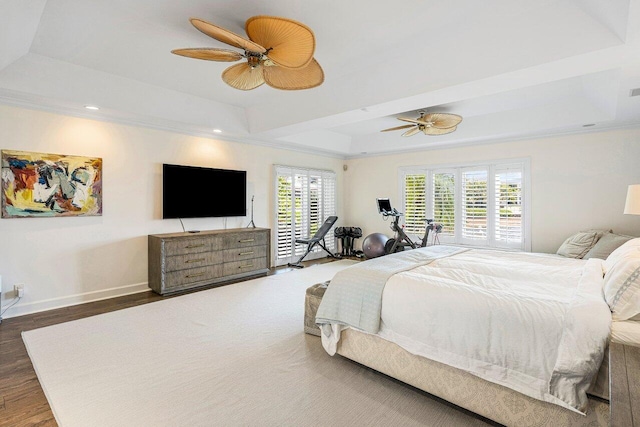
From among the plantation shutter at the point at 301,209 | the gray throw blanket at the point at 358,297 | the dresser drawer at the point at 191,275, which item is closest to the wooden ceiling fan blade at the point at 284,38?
the gray throw blanket at the point at 358,297

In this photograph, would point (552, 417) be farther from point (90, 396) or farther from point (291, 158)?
point (291, 158)

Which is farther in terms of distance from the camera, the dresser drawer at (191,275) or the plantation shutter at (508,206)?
the plantation shutter at (508,206)

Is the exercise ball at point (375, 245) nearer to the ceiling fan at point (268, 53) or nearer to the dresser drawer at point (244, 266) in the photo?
the dresser drawer at point (244, 266)

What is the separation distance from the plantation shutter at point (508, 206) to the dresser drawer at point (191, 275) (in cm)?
476

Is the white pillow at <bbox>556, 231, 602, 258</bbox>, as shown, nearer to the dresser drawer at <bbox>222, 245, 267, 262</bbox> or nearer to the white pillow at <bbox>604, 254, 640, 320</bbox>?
the white pillow at <bbox>604, 254, 640, 320</bbox>

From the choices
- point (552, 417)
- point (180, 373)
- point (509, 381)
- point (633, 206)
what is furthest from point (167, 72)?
point (633, 206)

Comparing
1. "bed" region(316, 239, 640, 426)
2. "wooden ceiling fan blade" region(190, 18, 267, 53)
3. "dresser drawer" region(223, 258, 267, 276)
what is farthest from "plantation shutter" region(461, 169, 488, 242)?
"wooden ceiling fan blade" region(190, 18, 267, 53)

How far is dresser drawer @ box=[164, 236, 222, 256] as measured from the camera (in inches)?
172

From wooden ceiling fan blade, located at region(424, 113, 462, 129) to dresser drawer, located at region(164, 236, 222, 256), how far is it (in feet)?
11.4

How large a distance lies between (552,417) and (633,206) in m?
2.19

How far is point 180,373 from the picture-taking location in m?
2.42

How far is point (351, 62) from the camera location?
3.44 m

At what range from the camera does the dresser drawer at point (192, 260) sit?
14.4 feet

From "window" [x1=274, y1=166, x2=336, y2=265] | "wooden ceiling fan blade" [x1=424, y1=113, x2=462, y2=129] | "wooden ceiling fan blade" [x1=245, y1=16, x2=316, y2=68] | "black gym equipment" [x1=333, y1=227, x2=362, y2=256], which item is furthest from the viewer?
"black gym equipment" [x1=333, y1=227, x2=362, y2=256]
